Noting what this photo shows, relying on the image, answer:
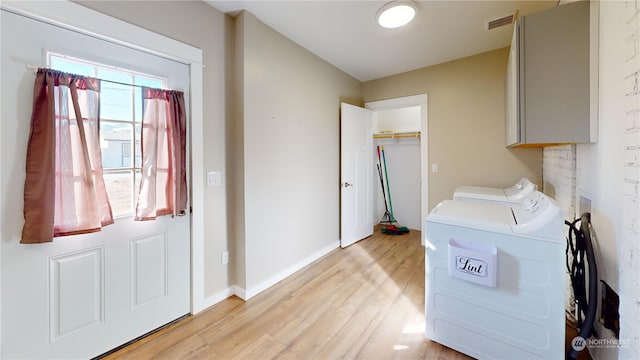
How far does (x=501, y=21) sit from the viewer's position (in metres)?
2.21

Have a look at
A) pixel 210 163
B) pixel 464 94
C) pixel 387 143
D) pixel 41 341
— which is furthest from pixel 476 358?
pixel 387 143

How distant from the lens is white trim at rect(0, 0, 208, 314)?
1.27 m

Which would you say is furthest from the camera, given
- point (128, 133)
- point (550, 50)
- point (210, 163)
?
point (210, 163)

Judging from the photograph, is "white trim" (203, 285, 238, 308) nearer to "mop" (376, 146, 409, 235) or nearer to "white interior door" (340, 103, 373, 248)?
"white interior door" (340, 103, 373, 248)

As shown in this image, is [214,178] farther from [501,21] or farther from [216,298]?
[501,21]

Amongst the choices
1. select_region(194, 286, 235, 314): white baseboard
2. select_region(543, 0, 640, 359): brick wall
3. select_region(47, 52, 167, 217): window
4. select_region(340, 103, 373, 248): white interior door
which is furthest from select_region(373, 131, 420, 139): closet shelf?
select_region(47, 52, 167, 217): window

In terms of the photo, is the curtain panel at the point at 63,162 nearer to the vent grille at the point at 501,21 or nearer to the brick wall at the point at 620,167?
the brick wall at the point at 620,167

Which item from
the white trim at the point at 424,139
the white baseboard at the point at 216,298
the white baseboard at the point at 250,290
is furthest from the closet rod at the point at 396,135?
the white baseboard at the point at 216,298

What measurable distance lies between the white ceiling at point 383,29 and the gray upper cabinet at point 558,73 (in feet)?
2.16

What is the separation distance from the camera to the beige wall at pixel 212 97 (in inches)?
72.2

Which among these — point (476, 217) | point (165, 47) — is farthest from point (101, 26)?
point (476, 217)

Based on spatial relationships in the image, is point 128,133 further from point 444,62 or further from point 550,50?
point 444,62

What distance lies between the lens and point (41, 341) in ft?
4.31

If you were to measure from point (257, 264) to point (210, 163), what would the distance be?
100 centimetres
